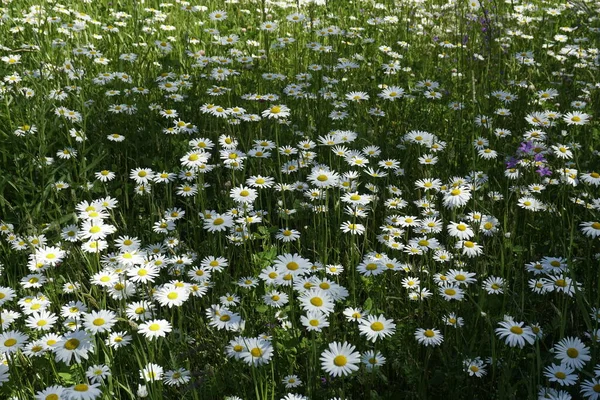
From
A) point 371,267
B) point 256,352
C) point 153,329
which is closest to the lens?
point 256,352

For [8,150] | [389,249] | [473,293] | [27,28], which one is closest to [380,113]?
[389,249]

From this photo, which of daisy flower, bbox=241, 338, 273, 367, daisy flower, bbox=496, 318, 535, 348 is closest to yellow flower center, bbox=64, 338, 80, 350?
daisy flower, bbox=241, 338, 273, 367

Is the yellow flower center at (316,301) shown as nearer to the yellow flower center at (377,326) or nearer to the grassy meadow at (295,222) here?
the grassy meadow at (295,222)

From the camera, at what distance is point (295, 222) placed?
9.66ft

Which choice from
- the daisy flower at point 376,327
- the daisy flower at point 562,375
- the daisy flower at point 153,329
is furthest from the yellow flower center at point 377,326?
the daisy flower at point 153,329

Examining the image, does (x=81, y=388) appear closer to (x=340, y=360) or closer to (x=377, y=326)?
(x=340, y=360)

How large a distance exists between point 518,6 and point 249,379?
5.10 meters

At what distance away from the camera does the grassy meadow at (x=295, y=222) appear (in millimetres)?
1938

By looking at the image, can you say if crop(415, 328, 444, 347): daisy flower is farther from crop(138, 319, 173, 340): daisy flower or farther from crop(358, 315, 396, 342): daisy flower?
crop(138, 319, 173, 340): daisy flower

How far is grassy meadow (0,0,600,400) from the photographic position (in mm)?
1938

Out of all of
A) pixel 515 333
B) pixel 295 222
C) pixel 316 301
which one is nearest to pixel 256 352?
pixel 316 301

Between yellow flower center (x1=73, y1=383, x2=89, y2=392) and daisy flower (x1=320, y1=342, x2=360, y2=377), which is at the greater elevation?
daisy flower (x1=320, y1=342, x2=360, y2=377)

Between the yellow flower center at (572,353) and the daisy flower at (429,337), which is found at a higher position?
the yellow flower center at (572,353)

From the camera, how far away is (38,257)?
8.01 feet
